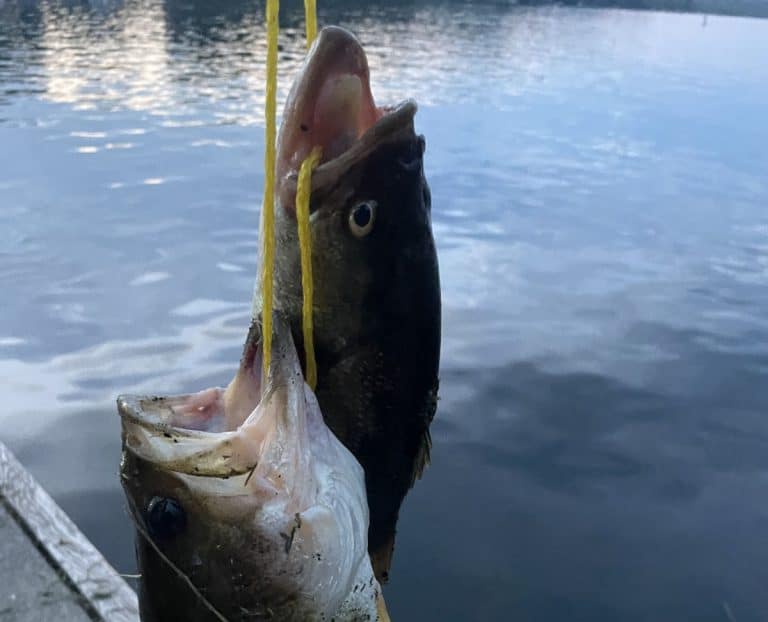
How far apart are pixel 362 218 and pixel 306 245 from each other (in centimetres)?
16

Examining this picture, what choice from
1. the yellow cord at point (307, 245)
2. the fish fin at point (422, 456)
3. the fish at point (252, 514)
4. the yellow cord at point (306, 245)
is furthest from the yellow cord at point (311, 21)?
the fish fin at point (422, 456)

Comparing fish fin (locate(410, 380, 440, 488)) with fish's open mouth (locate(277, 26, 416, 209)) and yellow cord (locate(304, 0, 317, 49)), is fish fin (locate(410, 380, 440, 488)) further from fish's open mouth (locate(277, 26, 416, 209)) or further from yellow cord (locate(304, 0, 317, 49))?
yellow cord (locate(304, 0, 317, 49))

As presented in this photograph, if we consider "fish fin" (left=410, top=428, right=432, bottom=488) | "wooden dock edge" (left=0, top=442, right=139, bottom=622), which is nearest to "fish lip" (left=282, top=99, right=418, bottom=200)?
"fish fin" (left=410, top=428, right=432, bottom=488)

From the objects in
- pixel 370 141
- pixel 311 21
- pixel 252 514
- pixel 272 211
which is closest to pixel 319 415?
pixel 252 514

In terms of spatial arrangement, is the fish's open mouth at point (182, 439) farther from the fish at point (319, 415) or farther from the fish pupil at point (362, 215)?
the fish pupil at point (362, 215)

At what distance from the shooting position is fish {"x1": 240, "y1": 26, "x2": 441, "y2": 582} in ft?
6.35

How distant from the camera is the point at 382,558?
7.45 ft

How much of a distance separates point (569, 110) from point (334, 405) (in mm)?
22768

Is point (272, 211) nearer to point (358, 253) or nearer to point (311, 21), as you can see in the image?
point (358, 253)

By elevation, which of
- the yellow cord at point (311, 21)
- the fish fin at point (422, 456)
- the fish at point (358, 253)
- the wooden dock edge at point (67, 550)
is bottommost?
the wooden dock edge at point (67, 550)

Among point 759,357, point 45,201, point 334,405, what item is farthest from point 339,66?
point 45,201

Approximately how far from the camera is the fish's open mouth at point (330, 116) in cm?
192

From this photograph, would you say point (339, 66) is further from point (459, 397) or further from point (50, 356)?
point (50, 356)

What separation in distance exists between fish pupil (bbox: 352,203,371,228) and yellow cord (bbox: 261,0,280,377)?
205 mm
